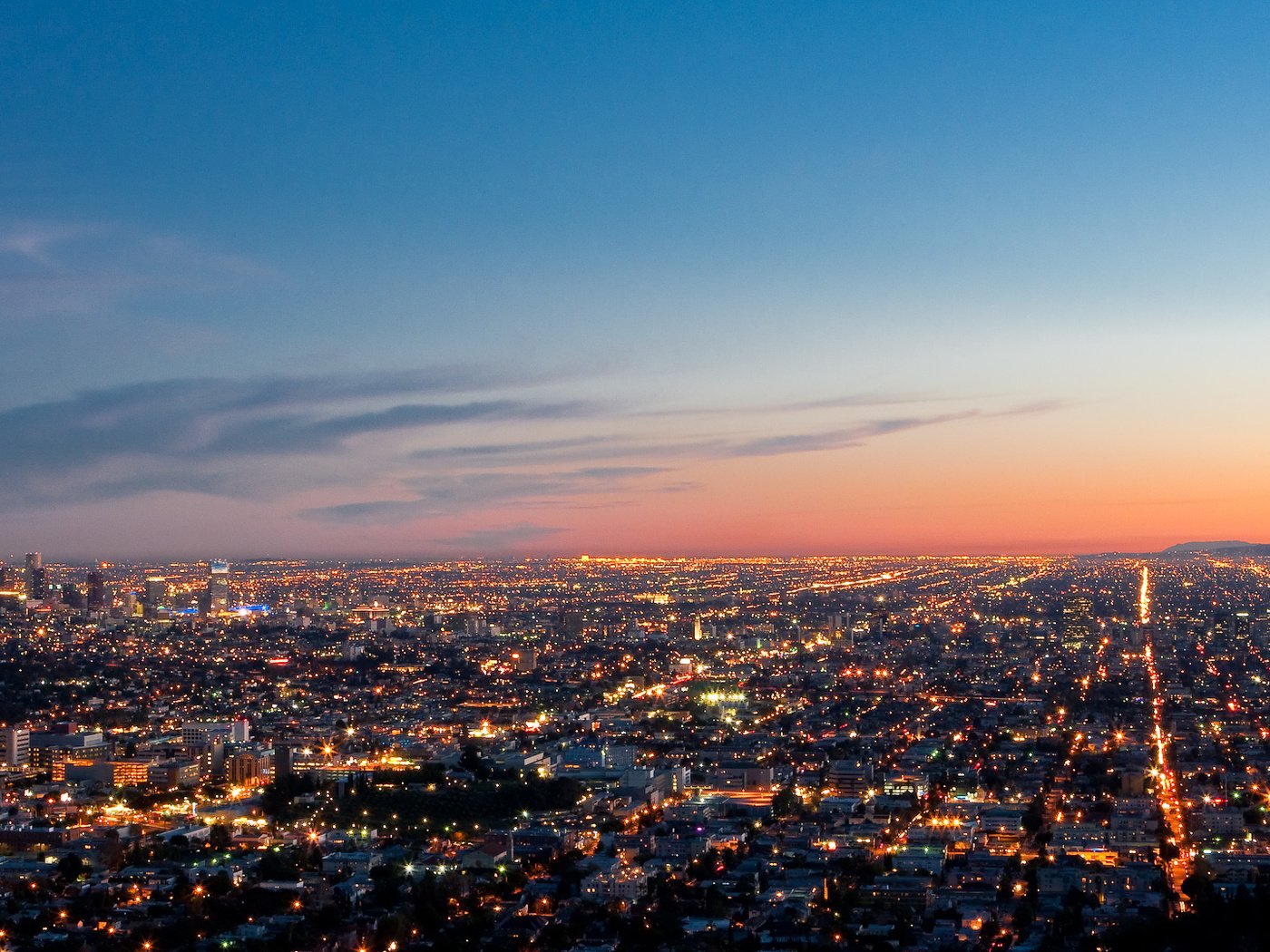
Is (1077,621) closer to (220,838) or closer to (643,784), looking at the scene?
(643,784)

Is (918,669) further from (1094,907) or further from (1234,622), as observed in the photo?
(1094,907)

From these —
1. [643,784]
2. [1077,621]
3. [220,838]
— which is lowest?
[643,784]

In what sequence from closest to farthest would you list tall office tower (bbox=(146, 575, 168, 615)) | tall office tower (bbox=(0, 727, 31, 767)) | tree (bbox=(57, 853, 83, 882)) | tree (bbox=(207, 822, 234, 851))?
tree (bbox=(57, 853, 83, 882))
tree (bbox=(207, 822, 234, 851))
tall office tower (bbox=(0, 727, 31, 767))
tall office tower (bbox=(146, 575, 168, 615))

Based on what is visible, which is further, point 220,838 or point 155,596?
point 155,596

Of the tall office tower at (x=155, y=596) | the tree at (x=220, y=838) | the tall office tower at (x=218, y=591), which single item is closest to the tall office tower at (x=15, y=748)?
the tree at (x=220, y=838)

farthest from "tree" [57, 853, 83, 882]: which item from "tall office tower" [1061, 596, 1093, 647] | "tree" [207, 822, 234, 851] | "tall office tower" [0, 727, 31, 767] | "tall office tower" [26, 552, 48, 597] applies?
"tall office tower" [26, 552, 48, 597]

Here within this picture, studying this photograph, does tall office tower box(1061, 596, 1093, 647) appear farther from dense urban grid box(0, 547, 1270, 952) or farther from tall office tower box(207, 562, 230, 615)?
tall office tower box(207, 562, 230, 615)

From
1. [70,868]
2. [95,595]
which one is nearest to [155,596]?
[95,595]
